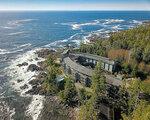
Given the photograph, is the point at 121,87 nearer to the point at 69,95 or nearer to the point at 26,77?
the point at 69,95

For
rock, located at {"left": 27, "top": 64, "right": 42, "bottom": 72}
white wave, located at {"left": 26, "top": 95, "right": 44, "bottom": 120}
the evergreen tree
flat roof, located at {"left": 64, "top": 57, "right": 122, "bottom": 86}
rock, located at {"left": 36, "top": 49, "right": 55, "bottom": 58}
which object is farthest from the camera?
rock, located at {"left": 36, "top": 49, "right": 55, "bottom": 58}

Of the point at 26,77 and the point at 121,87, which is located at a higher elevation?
the point at 121,87

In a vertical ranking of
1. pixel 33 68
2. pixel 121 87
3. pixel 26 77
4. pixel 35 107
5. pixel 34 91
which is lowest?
pixel 26 77

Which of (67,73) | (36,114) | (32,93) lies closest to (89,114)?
(36,114)

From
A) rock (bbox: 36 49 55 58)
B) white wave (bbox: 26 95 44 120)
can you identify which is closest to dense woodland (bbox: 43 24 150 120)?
white wave (bbox: 26 95 44 120)

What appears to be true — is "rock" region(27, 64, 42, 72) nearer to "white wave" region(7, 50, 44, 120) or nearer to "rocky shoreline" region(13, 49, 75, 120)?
"white wave" region(7, 50, 44, 120)

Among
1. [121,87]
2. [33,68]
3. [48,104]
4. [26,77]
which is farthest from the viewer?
[33,68]

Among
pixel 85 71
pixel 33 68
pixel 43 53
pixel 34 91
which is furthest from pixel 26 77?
pixel 43 53

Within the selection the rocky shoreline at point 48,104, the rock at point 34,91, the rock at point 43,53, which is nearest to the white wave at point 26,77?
the rocky shoreline at point 48,104
